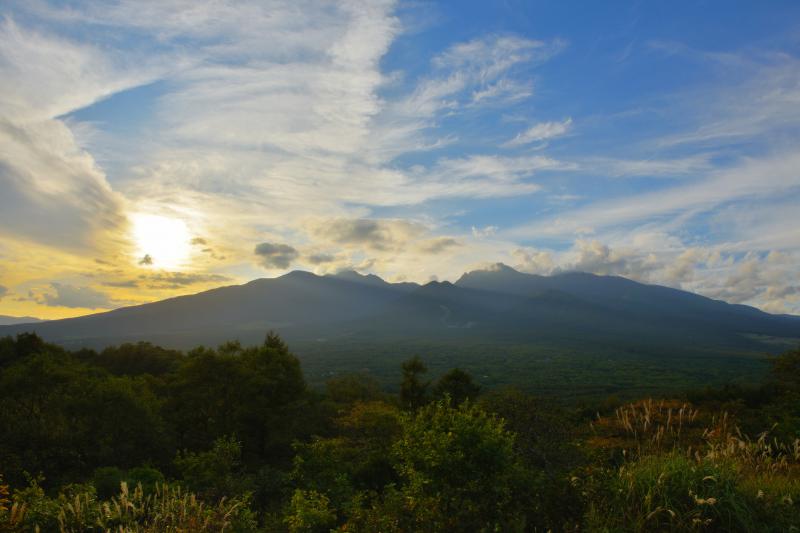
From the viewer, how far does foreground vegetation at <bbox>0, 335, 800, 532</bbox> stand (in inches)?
206

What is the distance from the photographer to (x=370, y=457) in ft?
61.2

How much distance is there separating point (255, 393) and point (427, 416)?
25922mm

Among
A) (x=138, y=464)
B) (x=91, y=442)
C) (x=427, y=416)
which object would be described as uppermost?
(x=427, y=416)

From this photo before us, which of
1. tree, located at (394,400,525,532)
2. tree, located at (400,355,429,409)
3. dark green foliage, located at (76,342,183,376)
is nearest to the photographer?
tree, located at (394,400,525,532)

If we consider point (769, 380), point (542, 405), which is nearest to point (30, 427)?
point (542, 405)

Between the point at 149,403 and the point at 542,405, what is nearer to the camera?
the point at 542,405

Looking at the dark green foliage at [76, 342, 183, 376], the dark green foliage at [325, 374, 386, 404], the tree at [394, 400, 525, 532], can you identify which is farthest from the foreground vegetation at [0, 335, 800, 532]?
the dark green foliage at [325, 374, 386, 404]

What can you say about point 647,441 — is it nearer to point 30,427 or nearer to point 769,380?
point 30,427

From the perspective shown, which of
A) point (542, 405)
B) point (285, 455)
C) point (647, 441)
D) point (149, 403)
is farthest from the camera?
point (285, 455)

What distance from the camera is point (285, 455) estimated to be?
29.4 meters

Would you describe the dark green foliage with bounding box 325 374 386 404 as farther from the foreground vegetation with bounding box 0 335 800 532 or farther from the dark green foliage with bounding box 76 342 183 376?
the dark green foliage with bounding box 76 342 183 376

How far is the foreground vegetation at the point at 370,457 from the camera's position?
5223mm

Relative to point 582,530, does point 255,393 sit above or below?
below

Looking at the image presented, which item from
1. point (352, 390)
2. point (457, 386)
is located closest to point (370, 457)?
point (457, 386)
